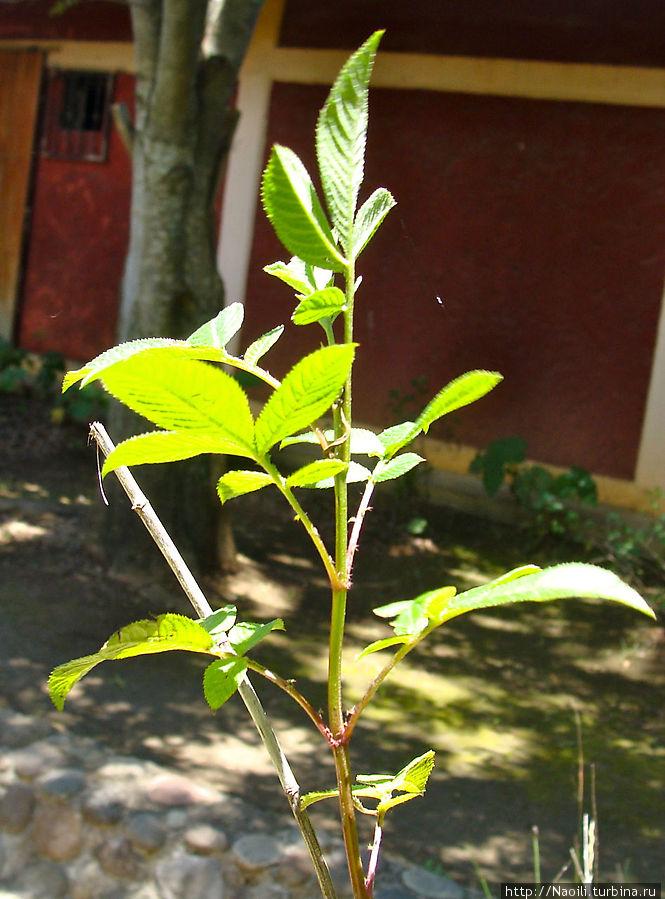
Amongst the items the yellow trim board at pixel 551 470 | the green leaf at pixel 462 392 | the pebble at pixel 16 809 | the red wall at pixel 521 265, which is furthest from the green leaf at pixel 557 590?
the red wall at pixel 521 265

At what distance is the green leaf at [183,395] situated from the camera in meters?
0.47

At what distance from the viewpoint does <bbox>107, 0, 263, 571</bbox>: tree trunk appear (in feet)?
17.2

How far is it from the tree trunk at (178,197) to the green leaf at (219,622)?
481 cm

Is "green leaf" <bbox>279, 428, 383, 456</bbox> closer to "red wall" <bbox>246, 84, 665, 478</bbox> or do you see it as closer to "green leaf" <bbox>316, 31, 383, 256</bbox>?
"green leaf" <bbox>316, 31, 383, 256</bbox>

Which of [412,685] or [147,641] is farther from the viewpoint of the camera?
[412,685]

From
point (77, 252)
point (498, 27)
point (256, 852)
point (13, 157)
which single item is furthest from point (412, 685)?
point (13, 157)

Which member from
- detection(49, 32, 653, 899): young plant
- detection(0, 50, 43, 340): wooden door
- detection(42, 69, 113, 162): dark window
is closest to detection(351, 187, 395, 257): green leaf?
detection(49, 32, 653, 899): young plant

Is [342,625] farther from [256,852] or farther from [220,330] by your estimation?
[256,852]

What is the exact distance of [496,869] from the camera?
357 centimetres

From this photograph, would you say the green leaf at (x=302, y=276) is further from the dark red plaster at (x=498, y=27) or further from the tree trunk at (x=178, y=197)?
the dark red plaster at (x=498, y=27)

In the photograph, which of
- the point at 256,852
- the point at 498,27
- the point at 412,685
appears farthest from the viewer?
the point at 498,27

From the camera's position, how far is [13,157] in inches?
376

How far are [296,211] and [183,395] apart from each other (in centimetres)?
11

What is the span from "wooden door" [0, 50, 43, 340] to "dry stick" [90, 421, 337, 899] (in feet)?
30.8
